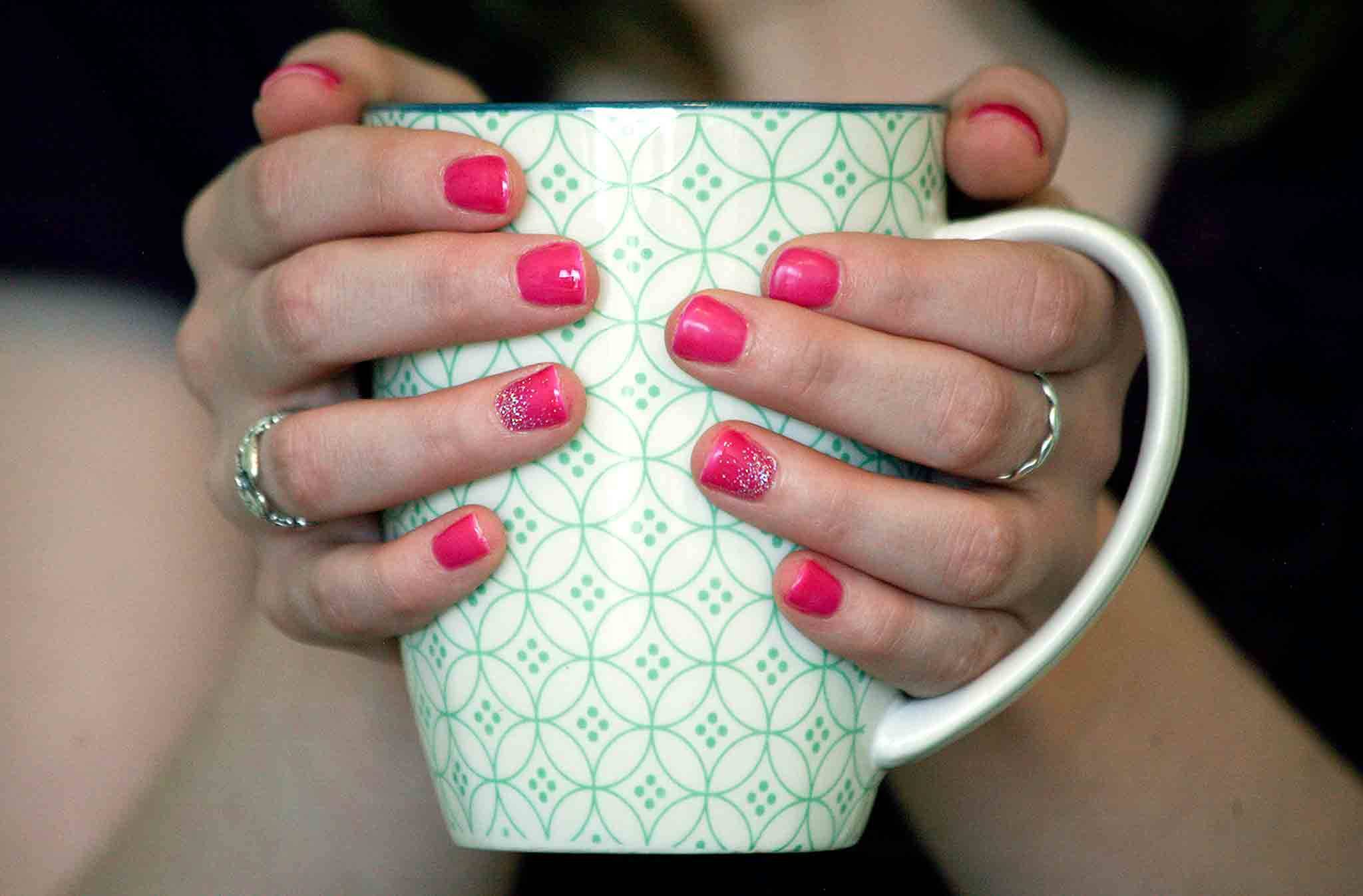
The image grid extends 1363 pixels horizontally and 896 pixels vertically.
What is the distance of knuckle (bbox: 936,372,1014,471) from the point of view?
394 millimetres

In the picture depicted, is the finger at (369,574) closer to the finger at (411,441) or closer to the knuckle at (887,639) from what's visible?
the finger at (411,441)

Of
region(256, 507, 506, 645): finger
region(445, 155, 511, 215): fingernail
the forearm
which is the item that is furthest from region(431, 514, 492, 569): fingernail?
the forearm

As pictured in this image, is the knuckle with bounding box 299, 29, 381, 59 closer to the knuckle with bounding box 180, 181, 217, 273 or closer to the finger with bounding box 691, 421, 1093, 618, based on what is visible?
the knuckle with bounding box 180, 181, 217, 273

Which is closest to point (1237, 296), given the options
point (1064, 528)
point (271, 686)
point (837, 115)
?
point (1064, 528)

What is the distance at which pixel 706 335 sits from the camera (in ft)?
1.10

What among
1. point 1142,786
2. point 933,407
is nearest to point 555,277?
point 933,407

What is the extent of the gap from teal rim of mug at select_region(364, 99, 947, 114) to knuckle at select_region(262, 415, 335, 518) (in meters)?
0.13

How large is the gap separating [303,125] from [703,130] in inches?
9.8

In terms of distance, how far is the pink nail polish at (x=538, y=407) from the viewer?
13.5 inches

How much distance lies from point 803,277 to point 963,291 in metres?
0.07

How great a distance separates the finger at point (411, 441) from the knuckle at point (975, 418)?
13 centimetres

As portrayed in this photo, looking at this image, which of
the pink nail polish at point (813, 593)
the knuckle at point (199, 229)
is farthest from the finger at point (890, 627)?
the knuckle at point (199, 229)

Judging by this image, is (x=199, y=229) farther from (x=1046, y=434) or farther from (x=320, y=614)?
(x=1046, y=434)

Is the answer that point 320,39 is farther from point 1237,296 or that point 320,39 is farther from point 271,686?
point 1237,296
